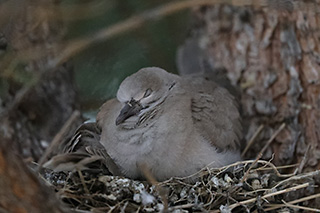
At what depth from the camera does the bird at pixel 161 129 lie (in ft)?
10.2

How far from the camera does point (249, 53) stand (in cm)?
413

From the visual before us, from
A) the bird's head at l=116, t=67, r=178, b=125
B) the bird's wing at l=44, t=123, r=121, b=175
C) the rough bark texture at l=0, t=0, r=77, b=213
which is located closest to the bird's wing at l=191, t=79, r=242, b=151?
the bird's head at l=116, t=67, r=178, b=125

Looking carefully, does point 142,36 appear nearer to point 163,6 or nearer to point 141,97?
point 163,6

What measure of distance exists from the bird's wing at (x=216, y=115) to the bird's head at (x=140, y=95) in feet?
1.00

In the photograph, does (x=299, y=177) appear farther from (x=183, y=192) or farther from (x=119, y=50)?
(x=119, y=50)

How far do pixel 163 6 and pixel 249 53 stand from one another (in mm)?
877

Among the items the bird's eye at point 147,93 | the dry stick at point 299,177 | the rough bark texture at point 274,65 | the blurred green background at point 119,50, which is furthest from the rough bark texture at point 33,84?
the dry stick at point 299,177

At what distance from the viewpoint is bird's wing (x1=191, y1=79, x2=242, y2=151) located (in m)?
3.36

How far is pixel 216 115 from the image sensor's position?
11.4 feet

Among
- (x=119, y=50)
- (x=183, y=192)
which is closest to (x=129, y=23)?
(x=119, y=50)

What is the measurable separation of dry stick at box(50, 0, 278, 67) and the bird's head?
0.39 m

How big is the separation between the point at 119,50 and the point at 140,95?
4.09ft

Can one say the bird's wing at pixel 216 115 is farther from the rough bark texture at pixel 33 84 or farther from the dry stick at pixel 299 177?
the rough bark texture at pixel 33 84

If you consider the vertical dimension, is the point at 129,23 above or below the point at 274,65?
above
